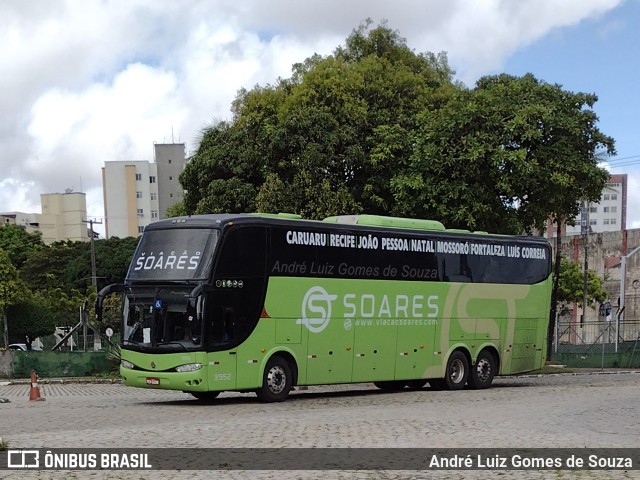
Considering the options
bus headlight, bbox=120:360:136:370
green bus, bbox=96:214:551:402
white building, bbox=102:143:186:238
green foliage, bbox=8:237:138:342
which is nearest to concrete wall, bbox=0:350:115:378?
green bus, bbox=96:214:551:402

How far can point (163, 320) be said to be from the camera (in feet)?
64.4

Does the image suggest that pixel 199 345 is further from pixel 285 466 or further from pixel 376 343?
pixel 285 466

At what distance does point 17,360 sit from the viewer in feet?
112

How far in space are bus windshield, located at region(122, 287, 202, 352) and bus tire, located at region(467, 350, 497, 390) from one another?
940 centimetres

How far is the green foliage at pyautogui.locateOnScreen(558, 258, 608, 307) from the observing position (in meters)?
67.8

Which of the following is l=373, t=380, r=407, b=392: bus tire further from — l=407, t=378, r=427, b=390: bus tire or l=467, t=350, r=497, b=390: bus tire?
l=467, t=350, r=497, b=390: bus tire

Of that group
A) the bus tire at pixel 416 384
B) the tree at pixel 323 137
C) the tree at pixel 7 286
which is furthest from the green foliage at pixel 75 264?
the bus tire at pixel 416 384

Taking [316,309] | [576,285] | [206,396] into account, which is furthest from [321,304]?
[576,285]

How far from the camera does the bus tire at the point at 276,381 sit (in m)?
20.5

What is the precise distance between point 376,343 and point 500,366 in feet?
17.0

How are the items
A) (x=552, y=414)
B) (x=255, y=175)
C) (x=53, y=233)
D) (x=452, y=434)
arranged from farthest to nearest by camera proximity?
1. (x=53, y=233)
2. (x=255, y=175)
3. (x=552, y=414)
4. (x=452, y=434)

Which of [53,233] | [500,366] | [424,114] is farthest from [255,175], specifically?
[53,233]

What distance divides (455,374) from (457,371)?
0.40ft

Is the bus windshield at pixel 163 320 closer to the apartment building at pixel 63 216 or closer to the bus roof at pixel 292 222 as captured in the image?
the bus roof at pixel 292 222
